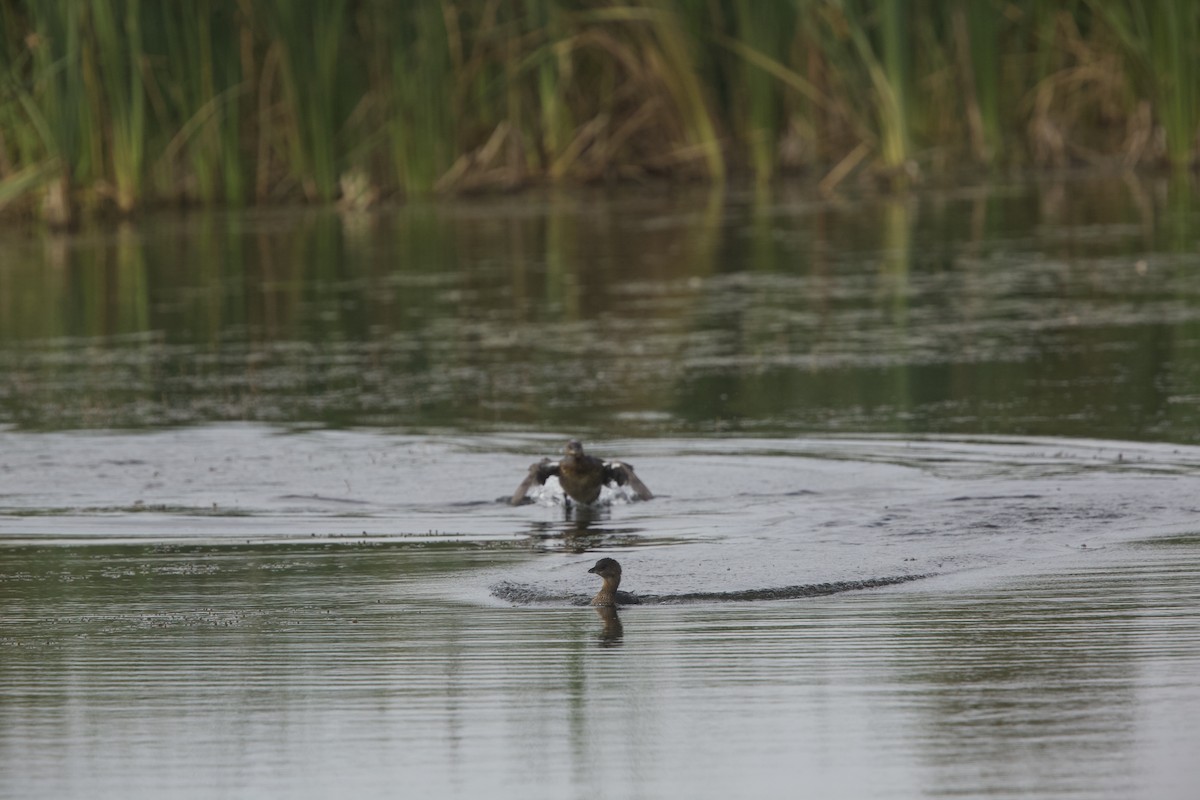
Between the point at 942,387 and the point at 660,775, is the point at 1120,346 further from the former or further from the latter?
the point at 660,775

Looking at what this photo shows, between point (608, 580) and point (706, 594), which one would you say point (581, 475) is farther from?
point (608, 580)

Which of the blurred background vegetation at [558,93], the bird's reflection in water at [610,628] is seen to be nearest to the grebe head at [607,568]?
the bird's reflection in water at [610,628]

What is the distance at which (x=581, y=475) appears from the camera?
9.00 metres

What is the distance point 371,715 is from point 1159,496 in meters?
4.12

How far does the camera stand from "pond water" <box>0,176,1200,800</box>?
5320 millimetres

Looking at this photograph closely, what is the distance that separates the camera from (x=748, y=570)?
7.60m

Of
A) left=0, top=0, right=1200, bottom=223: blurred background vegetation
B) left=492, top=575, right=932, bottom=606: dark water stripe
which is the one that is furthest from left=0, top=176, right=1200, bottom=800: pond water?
left=0, top=0, right=1200, bottom=223: blurred background vegetation

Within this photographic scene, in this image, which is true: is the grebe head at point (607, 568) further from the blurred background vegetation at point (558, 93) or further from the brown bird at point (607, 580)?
the blurred background vegetation at point (558, 93)

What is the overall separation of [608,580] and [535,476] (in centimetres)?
226

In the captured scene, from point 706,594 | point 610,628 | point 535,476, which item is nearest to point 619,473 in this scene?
point 535,476

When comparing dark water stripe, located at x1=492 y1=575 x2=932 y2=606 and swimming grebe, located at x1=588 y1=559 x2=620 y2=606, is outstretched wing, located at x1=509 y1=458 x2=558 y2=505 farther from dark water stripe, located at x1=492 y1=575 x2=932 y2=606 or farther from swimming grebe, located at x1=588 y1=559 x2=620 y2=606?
swimming grebe, located at x1=588 y1=559 x2=620 y2=606

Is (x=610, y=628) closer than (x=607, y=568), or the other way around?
(x=610, y=628)

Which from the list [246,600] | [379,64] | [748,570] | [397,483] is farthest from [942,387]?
[379,64]

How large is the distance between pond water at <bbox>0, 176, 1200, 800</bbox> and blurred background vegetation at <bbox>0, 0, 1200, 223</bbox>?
13.5ft
